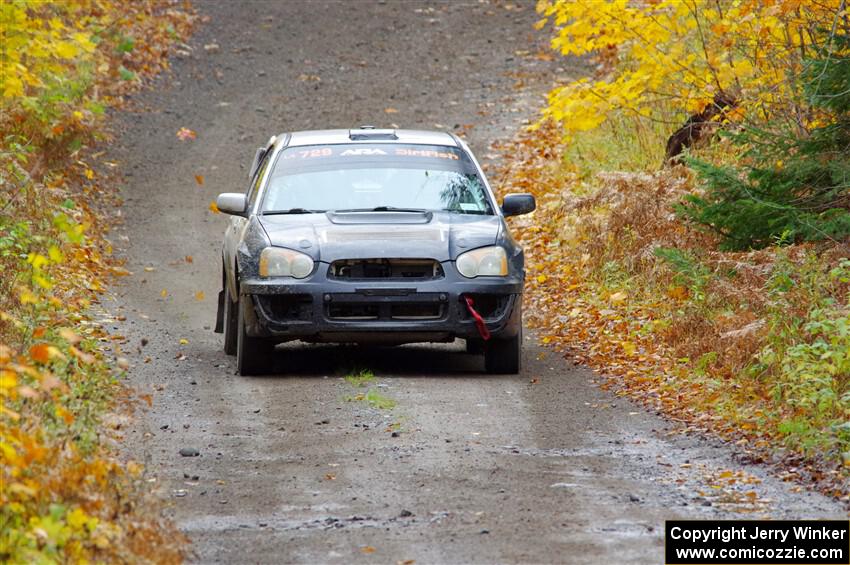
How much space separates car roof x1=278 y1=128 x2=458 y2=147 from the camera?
11.9m

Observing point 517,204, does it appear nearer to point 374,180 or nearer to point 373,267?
point 374,180

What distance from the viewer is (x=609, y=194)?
49.1 feet

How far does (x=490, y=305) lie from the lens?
34.4ft

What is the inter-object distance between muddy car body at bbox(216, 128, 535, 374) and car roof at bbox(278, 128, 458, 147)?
1.85ft

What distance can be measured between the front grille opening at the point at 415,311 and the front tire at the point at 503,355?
66cm

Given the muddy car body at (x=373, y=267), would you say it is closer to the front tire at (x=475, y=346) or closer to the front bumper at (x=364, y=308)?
the front bumper at (x=364, y=308)

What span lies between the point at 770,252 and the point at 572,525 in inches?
225

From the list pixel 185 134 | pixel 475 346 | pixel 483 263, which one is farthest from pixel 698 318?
pixel 185 134

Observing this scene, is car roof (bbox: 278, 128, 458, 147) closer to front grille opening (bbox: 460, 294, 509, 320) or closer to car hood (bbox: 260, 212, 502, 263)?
car hood (bbox: 260, 212, 502, 263)

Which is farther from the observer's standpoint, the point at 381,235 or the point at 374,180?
the point at 374,180

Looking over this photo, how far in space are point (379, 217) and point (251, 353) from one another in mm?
1395

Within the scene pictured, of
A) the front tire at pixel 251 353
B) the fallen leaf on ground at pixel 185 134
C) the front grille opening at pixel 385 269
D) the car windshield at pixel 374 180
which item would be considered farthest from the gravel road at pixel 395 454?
the fallen leaf on ground at pixel 185 134

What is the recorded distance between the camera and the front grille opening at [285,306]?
10266 millimetres

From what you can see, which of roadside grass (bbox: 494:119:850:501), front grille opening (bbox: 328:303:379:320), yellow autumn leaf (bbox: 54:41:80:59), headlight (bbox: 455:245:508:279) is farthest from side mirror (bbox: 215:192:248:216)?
yellow autumn leaf (bbox: 54:41:80:59)
